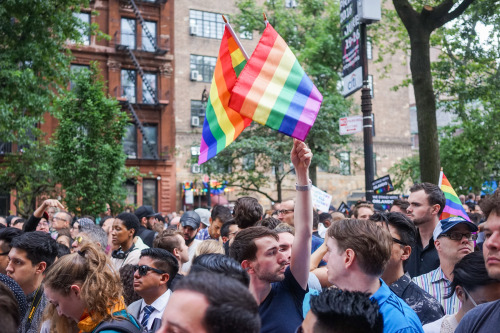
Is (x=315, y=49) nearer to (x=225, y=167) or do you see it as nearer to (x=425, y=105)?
(x=225, y=167)

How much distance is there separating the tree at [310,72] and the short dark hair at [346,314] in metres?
22.1

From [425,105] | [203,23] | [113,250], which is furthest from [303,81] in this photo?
[203,23]

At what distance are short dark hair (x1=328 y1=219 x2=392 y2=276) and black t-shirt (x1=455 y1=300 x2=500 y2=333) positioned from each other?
2.26ft

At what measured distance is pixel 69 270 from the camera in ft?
11.9

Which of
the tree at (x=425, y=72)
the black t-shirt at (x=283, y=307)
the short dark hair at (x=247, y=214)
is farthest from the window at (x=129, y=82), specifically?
the black t-shirt at (x=283, y=307)

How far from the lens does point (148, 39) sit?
34.9m

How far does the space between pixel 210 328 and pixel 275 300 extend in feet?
5.77

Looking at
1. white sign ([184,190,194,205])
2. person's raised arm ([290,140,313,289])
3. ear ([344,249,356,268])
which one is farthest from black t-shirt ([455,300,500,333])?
white sign ([184,190,194,205])

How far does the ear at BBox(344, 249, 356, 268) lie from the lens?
332cm

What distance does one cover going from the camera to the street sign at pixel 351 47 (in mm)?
10214

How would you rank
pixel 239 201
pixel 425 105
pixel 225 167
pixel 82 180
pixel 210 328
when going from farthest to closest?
pixel 225 167
pixel 82 180
pixel 425 105
pixel 239 201
pixel 210 328

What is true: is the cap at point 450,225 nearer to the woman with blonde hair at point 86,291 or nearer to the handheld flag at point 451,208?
the woman with blonde hair at point 86,291

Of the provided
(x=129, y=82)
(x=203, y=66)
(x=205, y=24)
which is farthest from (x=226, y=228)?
(x=205, y=24)

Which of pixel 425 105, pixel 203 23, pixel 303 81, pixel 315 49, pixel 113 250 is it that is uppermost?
pixel 203 23
